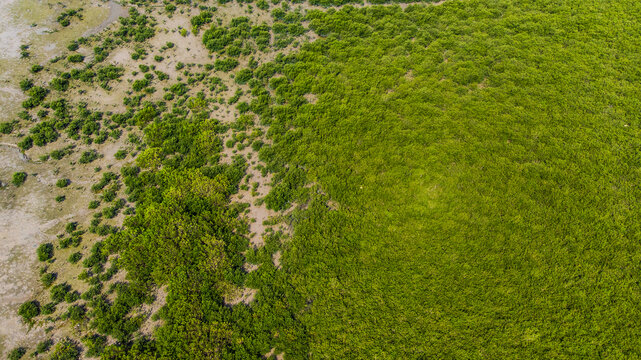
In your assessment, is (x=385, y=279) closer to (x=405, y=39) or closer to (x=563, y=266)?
(x=563, y=266)

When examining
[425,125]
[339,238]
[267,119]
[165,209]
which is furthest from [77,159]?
[425,125]

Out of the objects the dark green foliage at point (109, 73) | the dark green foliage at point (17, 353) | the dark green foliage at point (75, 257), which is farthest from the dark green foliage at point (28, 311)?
the dark green foliage at point (109, 73)

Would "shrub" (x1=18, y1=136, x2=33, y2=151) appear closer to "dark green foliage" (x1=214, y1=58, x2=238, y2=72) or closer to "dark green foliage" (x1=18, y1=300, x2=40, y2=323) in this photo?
"dark green foliage" (x1=18, y1=300, x2=40, y2=323)

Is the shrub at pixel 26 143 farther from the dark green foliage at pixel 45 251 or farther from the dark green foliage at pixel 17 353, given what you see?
the dark green foliage at pixel 17 353

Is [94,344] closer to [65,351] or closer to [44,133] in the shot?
[65,351]

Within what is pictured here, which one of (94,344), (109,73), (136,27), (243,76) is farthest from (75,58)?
(94,344)

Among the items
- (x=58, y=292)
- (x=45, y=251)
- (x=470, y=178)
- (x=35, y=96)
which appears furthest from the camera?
(x=35, y=96)

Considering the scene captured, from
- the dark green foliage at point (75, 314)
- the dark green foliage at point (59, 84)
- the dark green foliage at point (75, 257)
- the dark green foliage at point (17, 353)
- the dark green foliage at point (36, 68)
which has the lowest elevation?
the dark green foliage at point (17, 353)
